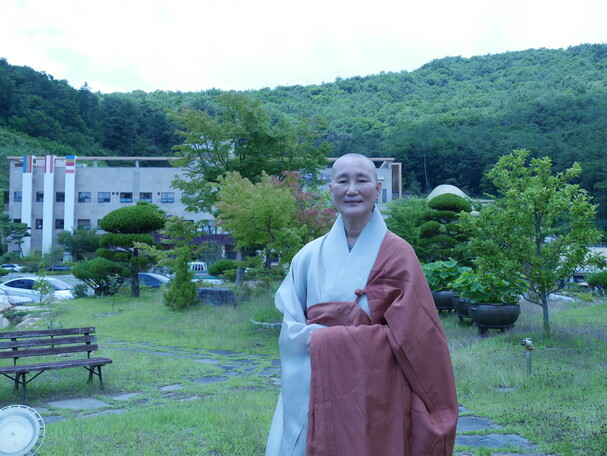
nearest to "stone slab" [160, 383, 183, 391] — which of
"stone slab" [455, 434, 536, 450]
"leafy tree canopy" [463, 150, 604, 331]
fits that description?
"stone slab" [455, 434, 536, 450]

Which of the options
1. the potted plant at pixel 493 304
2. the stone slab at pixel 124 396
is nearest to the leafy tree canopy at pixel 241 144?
the potted plant at pixel 493 304

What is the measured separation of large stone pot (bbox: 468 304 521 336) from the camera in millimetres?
9688

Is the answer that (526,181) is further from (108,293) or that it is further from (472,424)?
(108,293)

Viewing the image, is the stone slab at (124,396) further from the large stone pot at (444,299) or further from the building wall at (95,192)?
the building wall at (95,192)

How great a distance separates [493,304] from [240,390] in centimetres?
537

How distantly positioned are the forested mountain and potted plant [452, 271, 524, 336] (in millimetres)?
36524

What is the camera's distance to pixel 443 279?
13211 mm

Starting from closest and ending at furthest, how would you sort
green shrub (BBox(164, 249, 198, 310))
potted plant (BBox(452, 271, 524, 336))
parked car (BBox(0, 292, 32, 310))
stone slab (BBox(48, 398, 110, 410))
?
Answer: stone slab (BBox(48, 398, 110, 410)) → potted plant (BBox(452, 271, 524, 336)) → green shrub (BBox(164, 249, 198, 310)) → parked car (BBox(0, 292, 32, 310))

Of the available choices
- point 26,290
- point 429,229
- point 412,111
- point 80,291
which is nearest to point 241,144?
point 429,229

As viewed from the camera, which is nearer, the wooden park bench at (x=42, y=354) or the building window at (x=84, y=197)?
the wooden park bench at (x=42, y=354)

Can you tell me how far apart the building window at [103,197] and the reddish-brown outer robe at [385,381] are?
43267 millimetres

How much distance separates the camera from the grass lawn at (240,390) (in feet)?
14.0

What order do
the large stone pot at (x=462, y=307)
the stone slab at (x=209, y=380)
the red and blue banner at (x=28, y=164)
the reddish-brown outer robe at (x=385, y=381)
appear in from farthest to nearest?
the red and blue banner at (x=28, y=164) → the large stone pot at (x=462, y=307) → the stone slab at (x=209, y=380) → the reddish-brown outer robe at (x=385, y=381)

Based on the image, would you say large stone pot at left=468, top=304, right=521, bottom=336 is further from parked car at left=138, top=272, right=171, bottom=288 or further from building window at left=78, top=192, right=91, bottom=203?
building window at left=78, top=192, right=91, bottom=203
